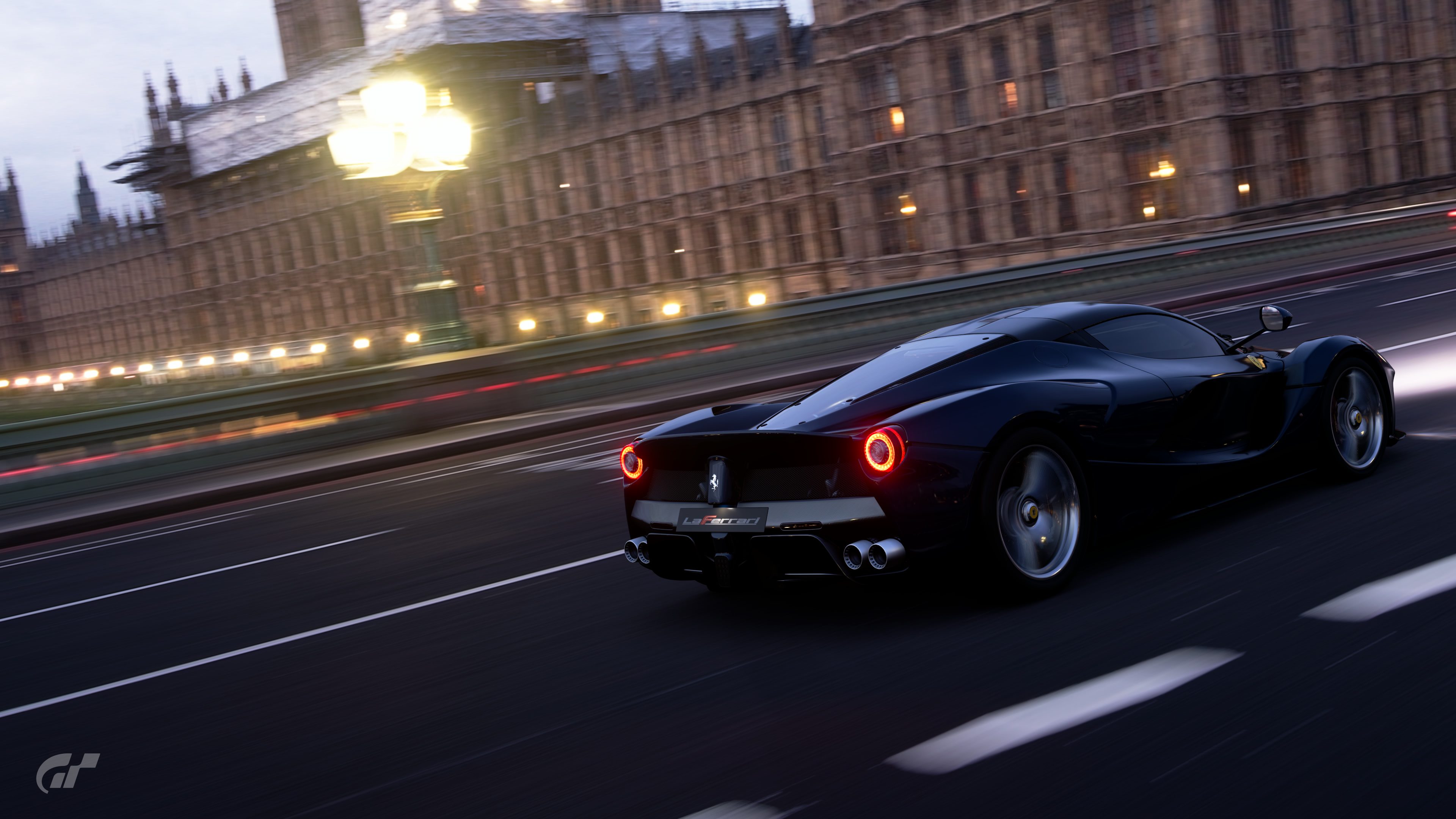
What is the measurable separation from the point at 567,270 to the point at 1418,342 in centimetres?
6372

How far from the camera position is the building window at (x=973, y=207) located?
44.9 metres

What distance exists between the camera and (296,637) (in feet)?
20.8

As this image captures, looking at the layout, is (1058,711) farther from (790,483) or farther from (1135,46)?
(1135,46)

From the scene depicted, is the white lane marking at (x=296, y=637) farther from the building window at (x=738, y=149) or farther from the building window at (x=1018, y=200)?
the building window at (x=738, y=149)

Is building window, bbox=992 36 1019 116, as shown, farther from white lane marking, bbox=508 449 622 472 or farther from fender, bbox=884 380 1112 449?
fender, bbox=884 380 1112 449

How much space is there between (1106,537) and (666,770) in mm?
2454

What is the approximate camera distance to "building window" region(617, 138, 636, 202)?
67.5 metres

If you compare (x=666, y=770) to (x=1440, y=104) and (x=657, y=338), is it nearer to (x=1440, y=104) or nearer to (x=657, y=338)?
(x=657, y=338)

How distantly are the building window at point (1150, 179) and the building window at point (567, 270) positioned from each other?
38.7m

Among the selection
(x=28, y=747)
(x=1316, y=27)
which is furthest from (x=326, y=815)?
(x=1316, y=27)

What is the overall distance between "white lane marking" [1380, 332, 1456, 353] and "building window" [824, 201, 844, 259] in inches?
1754

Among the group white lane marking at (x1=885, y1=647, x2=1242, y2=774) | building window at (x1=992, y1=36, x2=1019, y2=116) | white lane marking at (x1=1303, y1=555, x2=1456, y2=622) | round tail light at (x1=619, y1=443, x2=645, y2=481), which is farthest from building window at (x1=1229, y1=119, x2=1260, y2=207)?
white lane marking at (x1=885, y1=647, x2=1242, y2=774)

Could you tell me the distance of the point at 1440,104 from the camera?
41.8 meters

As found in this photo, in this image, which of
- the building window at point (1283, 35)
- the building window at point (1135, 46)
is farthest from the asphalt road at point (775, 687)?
the building window at point (1283, 35)
